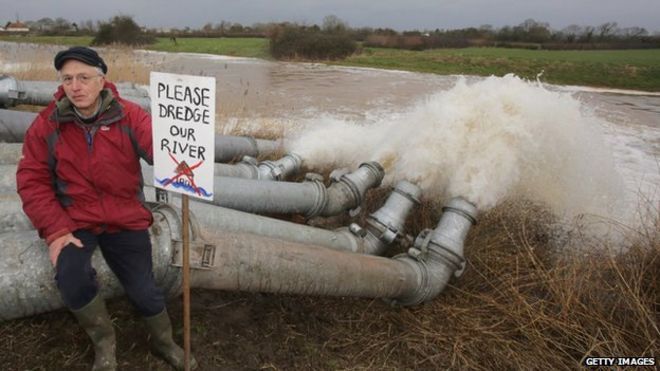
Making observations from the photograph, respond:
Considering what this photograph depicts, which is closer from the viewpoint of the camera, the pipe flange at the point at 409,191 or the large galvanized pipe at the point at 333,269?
the large galvanized pipe at the point at 333,269

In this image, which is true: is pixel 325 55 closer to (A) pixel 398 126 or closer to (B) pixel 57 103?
(A) pixel 398 126

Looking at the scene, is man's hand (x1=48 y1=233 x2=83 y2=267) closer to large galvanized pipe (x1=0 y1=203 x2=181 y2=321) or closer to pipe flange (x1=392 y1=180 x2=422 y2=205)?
large galvanized pipe (x1=0 y1=203 x2=181 y2=321)

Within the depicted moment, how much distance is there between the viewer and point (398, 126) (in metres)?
5.99

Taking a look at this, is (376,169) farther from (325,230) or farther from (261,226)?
(261,226)

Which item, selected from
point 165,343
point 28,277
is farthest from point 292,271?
point 28,277

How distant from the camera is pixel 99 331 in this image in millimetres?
2535

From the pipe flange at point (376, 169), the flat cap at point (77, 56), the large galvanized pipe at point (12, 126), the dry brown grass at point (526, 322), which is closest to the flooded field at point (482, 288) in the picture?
the dry brown grass at point (526, 322)

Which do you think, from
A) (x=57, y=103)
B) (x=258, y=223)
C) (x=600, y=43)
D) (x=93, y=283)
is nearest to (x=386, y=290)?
(x=258, y=223)

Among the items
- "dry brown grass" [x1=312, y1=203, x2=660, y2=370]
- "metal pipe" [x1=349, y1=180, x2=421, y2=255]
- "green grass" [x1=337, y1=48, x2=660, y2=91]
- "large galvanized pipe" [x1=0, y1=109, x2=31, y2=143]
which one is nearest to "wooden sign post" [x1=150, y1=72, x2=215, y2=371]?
"dry brown grass" [x1=312, y1=203, x2=660, y2=370]

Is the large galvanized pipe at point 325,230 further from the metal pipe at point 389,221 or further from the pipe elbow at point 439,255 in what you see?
the pipe elbow at point 439,255

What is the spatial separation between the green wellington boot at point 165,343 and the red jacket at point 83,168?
0.60 meters

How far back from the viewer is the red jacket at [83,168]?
8.04ft

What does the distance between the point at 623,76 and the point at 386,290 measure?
32.9m

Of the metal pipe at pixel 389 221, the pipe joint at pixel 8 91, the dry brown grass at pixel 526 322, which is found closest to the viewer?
the dry brown grass at pixel 526 322
